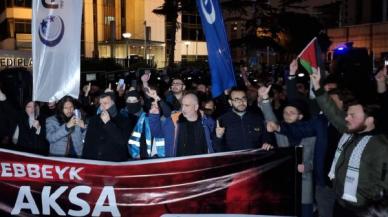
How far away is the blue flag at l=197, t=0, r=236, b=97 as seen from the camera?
6.77 m

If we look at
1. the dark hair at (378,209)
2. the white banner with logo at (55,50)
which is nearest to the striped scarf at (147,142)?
the white banner with logo at (55,50)

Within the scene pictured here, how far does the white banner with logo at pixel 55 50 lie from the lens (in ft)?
19.7

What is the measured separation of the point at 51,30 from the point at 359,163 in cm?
385

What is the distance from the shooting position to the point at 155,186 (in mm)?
5188

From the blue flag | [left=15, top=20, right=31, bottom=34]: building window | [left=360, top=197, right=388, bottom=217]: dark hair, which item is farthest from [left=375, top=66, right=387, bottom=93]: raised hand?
[left=15, top=20, right=31, bottom=34]: building window

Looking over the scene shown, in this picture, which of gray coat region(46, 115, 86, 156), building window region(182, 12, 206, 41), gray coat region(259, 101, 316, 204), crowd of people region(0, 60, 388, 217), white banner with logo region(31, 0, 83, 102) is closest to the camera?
crowd of people region(0, 60, 388, 217)

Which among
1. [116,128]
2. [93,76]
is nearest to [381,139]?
[116,128]

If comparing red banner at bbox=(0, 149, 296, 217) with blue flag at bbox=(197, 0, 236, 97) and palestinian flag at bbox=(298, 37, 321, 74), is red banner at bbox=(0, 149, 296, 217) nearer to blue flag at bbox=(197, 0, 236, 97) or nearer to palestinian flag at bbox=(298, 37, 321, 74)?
palestinian flag at bbox=(298, 37, 321, 74)

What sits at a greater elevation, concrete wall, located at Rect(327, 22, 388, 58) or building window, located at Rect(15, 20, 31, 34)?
building window, located at Rect(15, 20, 31, 34)

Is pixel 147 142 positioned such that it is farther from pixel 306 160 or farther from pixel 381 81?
pixel 381 81

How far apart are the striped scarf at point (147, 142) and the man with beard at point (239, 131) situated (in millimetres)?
691

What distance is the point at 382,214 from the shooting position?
153 inches

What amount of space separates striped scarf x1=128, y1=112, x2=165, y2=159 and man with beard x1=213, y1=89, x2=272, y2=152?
0.69 metres

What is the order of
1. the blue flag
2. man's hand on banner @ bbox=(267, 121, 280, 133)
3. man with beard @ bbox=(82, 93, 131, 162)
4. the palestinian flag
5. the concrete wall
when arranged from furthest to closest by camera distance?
the concrete wall → the blue flag → man with beard @ bbox=(82, 93, 131, 162) → man's hand on banner @ bbox=(267, 121, 280, 133) → the palestinian flag
